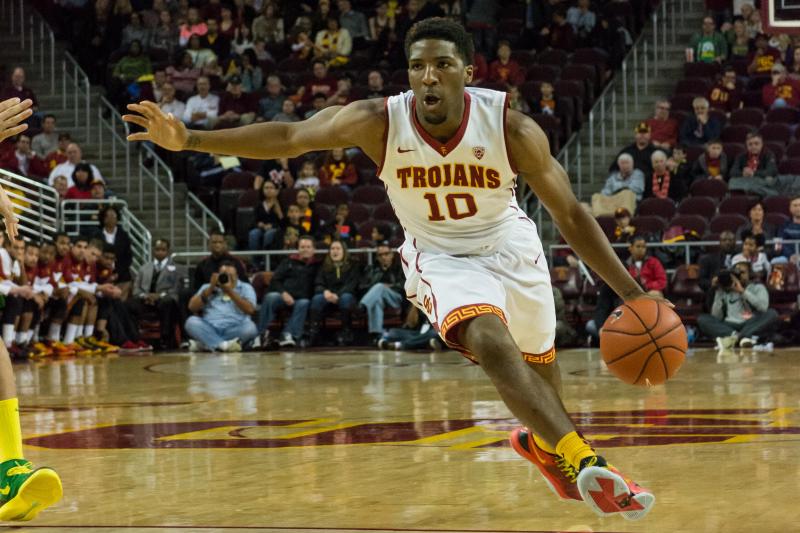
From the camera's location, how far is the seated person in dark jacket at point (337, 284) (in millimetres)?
16234

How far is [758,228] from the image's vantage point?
15.5 m

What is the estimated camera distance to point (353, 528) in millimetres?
4152

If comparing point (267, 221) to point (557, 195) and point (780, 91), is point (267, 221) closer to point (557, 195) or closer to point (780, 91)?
point (780, 91)

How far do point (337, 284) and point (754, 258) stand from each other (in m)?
5.04

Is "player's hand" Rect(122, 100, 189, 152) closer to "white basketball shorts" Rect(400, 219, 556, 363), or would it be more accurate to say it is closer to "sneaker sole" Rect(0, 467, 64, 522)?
"white basketball shorts" Rect(400, 219, 556, 363)

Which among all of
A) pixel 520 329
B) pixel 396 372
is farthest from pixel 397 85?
pixel 520 329

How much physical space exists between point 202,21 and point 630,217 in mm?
8938

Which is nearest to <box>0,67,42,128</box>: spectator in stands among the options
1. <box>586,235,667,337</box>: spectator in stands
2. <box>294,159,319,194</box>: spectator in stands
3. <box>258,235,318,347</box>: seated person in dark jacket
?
<box>294,159,319,194</box>: spectator in stands

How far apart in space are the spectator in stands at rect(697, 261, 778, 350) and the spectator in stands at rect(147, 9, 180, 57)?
10.6 meters

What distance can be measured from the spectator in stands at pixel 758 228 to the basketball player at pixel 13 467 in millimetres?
11553

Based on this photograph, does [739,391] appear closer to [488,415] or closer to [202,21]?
[488,415]

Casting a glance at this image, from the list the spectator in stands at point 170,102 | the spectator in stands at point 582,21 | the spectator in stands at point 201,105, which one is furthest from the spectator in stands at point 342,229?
the spectator in stands at point 582,21

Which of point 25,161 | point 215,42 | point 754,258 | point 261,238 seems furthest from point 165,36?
point 754,258

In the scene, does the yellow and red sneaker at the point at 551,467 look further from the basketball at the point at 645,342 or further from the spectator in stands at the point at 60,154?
the spectator in stands at the point at 60,154
